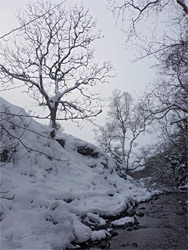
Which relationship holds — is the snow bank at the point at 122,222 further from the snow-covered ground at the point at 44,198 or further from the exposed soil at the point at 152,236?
the exposed soil at the point at 152,236

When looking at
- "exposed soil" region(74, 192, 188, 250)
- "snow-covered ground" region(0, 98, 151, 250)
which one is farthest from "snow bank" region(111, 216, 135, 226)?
"exposed soil" region(74, 192, 188, 250)

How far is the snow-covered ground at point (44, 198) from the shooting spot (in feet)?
13.9

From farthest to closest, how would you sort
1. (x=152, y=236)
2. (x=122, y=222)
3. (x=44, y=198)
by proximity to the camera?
1. (x=122, y=222)
2. (x=44, y=198)
3. (x=152, y=236)

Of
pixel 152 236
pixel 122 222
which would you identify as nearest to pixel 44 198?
pixel 122 222

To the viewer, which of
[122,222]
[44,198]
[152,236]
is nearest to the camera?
[152,236]

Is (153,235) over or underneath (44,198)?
underneath

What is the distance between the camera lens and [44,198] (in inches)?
229

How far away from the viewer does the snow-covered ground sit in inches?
167

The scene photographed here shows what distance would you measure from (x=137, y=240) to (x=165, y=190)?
42.4 ft

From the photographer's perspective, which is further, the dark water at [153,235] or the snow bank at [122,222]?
the snow bank at [122,222]

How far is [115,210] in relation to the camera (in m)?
7.45

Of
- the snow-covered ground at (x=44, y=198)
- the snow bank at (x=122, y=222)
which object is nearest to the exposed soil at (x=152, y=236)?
the snow bank at (x=122, y=222)

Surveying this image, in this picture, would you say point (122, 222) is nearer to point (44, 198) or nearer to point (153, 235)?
point (153, 235)

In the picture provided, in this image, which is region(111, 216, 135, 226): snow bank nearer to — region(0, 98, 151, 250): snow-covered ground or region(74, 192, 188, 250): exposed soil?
region(0, 98, 151, 250): snow-covered ground
